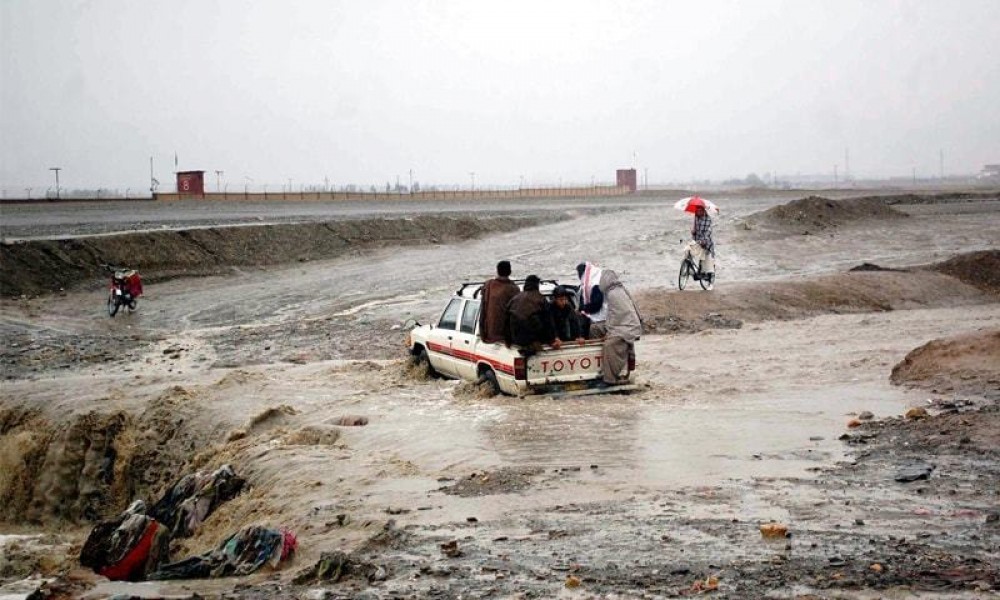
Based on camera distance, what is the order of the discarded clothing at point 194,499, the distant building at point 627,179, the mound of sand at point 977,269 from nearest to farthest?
the discarded clothing at point 194,499
the mound of sand at point 977,269
the distant building at point 627,179

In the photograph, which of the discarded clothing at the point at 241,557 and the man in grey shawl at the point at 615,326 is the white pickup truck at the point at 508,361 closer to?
the man in grey shawl at the point at 615,326

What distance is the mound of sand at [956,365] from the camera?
1502 centimetres

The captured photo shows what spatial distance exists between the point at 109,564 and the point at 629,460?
200 inches

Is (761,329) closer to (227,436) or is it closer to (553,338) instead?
(553,338)

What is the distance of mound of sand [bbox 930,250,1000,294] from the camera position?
31.0m

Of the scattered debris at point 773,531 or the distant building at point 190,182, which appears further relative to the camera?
the distant building at point 190,182

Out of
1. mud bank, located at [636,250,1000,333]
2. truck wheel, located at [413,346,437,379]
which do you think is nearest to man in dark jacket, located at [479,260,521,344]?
truck wheel, located at [413,346,437,379]

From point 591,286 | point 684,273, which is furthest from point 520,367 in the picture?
point 684,273

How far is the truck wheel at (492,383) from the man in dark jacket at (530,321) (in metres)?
0.80

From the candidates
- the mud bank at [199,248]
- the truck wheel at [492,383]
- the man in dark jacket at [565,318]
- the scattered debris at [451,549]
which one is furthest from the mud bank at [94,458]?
the mud bank at [199,248]

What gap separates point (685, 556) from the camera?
784cm

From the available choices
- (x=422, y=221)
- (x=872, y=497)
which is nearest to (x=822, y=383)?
(x=872, y=497)

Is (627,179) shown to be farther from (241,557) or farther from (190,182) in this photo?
(241,557)

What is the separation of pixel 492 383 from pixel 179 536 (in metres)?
5.44
